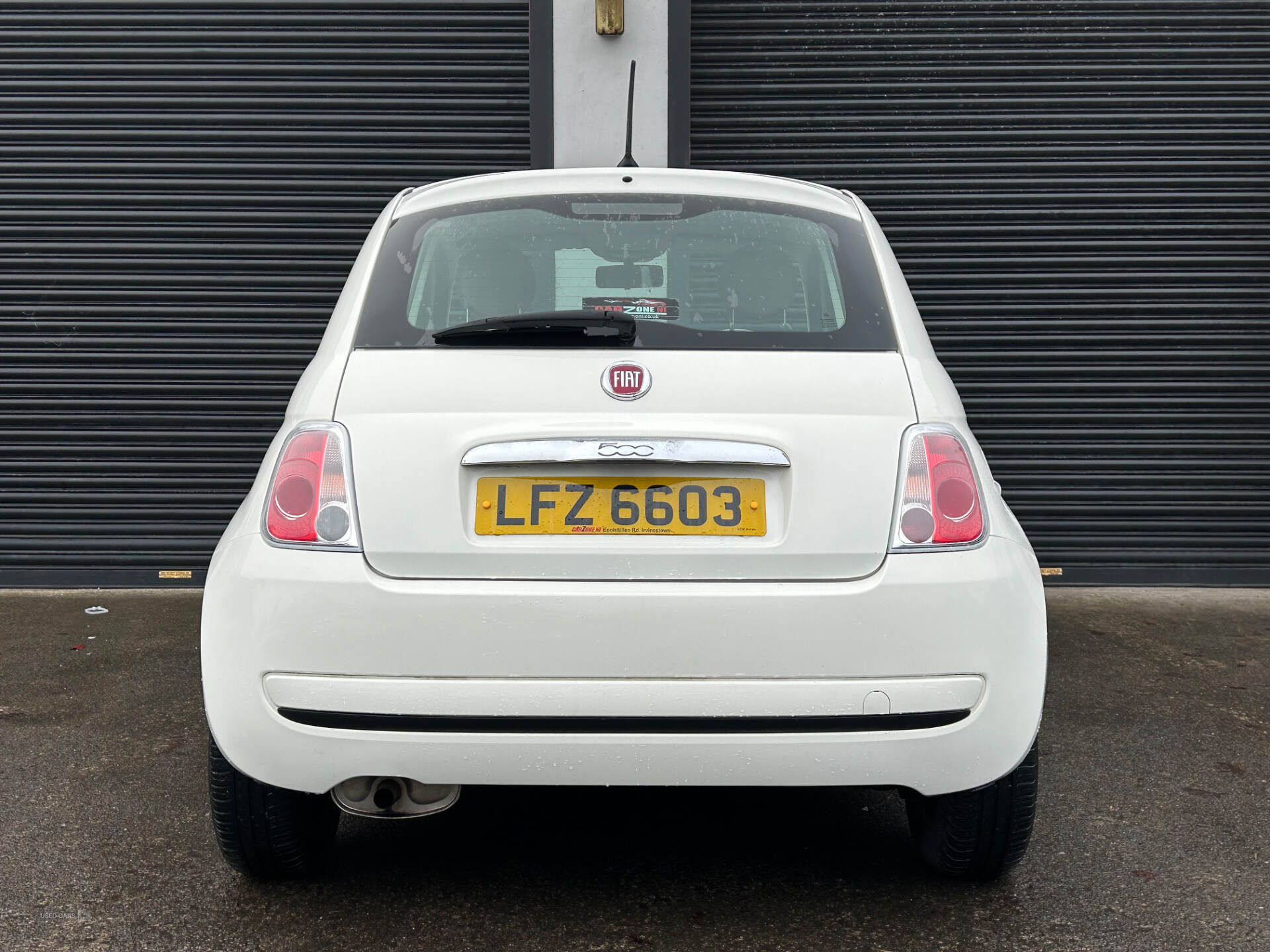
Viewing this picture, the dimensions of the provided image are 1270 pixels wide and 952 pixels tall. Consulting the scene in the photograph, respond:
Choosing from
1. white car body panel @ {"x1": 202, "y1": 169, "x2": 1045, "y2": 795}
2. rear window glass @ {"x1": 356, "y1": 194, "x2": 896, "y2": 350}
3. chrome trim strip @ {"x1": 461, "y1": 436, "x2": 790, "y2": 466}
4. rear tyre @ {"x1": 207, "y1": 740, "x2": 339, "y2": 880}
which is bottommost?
rear tyre @ {"x1": 207, "y1": 740, "x2": 339, "y2": 880}

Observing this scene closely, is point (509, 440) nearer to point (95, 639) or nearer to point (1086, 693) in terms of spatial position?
point (1086, 693)

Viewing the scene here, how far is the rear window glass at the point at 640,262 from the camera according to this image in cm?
249

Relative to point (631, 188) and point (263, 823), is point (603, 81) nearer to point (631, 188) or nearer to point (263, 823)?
point (631, 188)

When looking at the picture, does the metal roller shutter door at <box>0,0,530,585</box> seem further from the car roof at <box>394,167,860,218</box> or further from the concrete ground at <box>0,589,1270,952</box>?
the car roof at <box>394,167,860,218</box>

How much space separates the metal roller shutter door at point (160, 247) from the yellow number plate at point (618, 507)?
449cm

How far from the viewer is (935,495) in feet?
7.38

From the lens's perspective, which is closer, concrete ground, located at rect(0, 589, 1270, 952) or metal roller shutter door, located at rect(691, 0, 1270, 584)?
concrete ground, located at rect(0, 589, 1270, 952)

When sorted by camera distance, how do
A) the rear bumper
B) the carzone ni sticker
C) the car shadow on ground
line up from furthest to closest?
the car shadow on ground
the carzone ni sticker
the rear bumper

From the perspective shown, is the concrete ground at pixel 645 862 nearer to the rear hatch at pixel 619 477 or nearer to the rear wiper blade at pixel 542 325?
the rear hatch at pixel 619 477

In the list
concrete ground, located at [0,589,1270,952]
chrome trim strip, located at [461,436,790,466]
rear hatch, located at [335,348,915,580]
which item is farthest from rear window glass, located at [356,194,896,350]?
concrete ground, located at [0,589,1270,952]

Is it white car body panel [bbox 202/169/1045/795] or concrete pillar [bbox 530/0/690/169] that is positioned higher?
concrete pillar [bbox 530/0/690/169]

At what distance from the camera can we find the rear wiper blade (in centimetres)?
235

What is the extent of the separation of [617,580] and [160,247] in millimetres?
5061

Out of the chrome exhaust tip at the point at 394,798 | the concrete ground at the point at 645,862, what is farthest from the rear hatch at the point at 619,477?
the concrete ground at the point at 645,862
